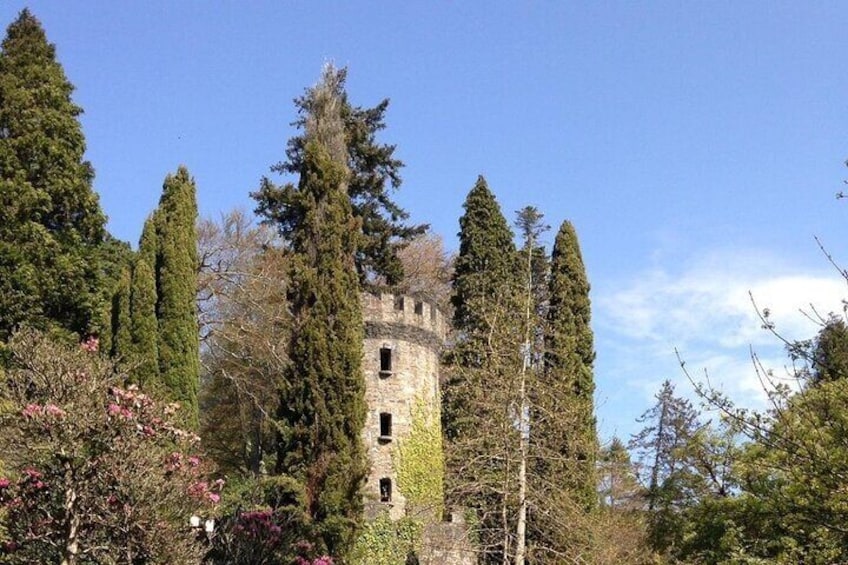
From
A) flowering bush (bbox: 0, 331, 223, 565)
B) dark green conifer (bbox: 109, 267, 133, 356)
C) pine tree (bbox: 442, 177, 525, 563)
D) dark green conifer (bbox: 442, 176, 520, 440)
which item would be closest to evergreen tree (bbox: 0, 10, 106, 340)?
dark green conifer (bbox: 109, 267, 133, 356)

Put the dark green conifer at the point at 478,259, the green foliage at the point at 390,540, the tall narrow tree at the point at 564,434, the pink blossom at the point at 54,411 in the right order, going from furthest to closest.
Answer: the dark green conifer at the point at 478,259 → the green foliage at the point at 390,540 → the tall narrow tree at the point at 564,434 → the pink blossom at the point at 54,411

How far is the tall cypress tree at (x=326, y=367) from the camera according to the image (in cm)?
1541

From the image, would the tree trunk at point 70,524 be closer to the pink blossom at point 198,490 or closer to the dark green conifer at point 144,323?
the pink blossom at point 198,490

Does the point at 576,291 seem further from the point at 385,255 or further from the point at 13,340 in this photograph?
the point at 13,340

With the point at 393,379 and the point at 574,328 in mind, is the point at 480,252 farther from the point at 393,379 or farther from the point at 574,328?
the point at 393,379

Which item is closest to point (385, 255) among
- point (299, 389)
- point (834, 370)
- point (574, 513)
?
point (299, 389)

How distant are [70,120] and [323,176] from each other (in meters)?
6.20

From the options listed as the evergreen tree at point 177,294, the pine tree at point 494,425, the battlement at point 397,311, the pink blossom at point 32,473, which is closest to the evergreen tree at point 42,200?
the evergreen tree at point 177,294

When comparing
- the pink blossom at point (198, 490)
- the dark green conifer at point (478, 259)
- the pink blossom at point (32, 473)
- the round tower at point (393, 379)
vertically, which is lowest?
the pink blossom at point (198, 490)

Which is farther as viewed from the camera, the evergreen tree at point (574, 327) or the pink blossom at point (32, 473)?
the evergreen tree at point (574, 327)

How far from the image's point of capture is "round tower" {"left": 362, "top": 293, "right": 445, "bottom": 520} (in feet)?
64.5

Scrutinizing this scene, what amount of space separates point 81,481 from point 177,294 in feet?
25.7

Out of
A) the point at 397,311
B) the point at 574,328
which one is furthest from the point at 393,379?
the point at 574,328

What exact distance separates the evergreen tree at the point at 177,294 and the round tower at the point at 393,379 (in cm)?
410
